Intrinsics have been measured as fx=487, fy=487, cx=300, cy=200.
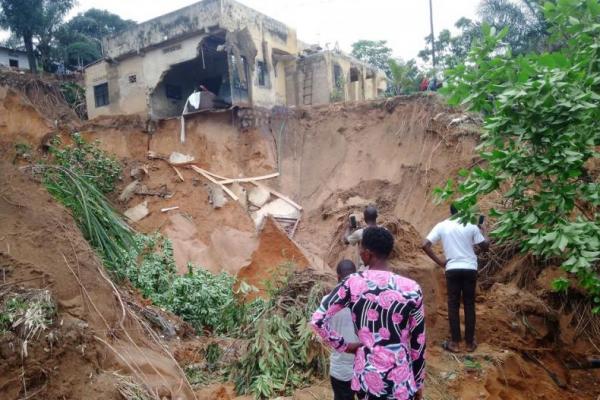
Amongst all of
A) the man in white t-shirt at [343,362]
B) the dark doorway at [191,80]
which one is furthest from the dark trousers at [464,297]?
the dark doorway at [191,80]

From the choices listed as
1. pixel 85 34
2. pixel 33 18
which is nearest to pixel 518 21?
pixel 33 18

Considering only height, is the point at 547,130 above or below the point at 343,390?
above

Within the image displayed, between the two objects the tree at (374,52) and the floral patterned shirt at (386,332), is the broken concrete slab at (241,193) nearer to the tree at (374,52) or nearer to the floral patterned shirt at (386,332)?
the floral patterned shirt at (386,332)

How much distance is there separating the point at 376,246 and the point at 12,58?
29155mm

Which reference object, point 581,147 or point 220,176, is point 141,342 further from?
point 220,176

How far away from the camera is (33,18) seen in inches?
815

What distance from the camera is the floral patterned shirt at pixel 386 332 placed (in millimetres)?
2596

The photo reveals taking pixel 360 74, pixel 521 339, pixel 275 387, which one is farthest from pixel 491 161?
pixel 360 74

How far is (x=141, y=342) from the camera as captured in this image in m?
4.66

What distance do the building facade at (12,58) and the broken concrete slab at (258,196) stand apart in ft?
61.6

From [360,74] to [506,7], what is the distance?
7.24 m

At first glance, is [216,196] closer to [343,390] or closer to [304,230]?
[304,230]

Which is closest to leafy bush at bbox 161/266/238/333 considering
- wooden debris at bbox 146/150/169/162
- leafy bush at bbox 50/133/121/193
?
leafy bush at bbox 50/133/121/193

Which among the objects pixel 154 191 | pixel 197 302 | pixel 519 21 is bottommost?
pixel 197 302
